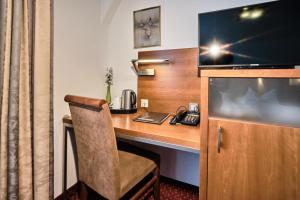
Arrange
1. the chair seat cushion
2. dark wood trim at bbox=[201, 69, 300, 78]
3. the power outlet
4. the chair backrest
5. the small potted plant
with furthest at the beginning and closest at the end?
the small potted plant
the power outlet
the chair seat cushion
the chair backrest
dark wood trim at bbox=[201, 69, 300, 78]

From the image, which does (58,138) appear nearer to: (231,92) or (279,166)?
(231,92)

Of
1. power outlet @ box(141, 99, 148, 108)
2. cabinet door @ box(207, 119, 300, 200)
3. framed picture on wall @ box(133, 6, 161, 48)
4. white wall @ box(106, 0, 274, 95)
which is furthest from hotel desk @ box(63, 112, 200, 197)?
framed picture on wall @ box(133, 6, 161, 48)

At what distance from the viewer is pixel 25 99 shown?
1.14m

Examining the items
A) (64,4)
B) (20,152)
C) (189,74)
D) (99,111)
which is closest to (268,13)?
(189,74)

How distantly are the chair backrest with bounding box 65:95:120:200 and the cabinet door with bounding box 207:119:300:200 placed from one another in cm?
52

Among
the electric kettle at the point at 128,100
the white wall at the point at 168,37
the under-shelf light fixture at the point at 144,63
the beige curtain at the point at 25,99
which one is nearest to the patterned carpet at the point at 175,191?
the white wall at the point at 168,37

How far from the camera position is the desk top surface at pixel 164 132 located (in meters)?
1.09

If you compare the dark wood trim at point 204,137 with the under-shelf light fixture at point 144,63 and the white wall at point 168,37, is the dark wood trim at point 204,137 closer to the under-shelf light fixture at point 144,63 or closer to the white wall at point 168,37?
the white wall at point 168,37

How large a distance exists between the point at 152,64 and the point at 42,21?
3.36ft

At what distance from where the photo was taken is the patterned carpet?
174cm

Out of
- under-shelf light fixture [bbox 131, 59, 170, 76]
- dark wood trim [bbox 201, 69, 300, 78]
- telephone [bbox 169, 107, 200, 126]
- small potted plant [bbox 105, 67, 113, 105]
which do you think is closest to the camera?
dark wood trim [bbox 201, 69, 300, 78]

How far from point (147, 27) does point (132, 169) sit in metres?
1.36

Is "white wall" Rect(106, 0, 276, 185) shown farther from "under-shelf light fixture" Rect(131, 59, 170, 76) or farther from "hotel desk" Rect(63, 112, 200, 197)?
"hotel desk" Rect(63, 112, 200, 197)

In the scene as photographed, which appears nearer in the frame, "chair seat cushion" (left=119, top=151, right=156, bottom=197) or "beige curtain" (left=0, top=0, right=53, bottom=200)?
"beige curtain" (left=0, top=0, right=53, bottom=200)
